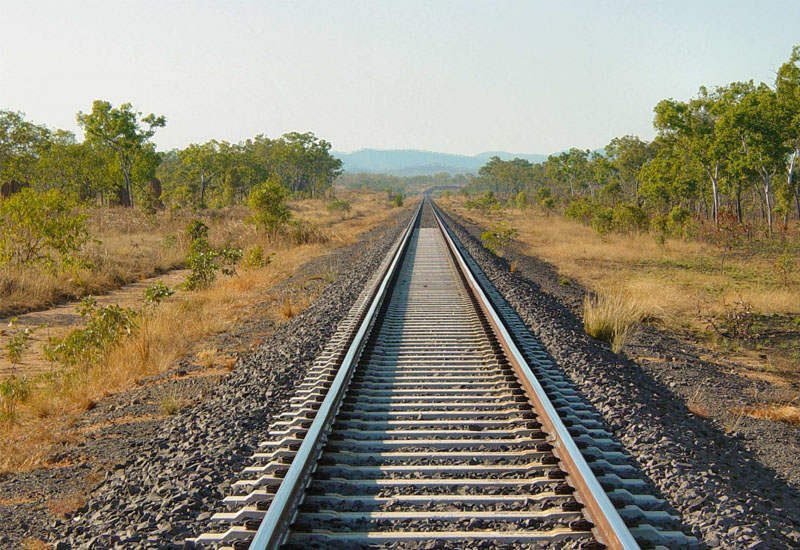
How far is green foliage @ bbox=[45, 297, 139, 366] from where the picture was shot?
7777 mm

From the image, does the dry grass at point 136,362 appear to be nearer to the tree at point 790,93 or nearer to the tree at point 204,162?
the tree at point 790,93

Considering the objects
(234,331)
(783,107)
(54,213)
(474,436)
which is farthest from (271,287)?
(783,107)

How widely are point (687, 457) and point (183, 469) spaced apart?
348 centimetres

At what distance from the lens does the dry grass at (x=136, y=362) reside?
16.7ft

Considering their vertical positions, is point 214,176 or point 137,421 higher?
point 214,176

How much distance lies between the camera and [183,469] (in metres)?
4.02

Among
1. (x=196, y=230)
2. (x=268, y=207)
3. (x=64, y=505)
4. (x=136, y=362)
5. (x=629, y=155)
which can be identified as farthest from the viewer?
(x=629, y=155)

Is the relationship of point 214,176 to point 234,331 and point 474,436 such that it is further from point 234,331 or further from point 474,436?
point 474,436

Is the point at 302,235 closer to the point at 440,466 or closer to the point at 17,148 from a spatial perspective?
the point at 440,466

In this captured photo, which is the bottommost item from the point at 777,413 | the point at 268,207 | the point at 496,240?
the point at 777,413

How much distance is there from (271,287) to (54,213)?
5563 millimetres

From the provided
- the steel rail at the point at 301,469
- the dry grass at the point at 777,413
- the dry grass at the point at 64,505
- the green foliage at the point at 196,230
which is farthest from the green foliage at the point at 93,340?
the green foliage at the point at 196,230

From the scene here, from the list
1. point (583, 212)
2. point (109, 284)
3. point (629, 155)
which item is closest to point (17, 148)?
point (109, 284)

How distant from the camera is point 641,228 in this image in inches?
1002
